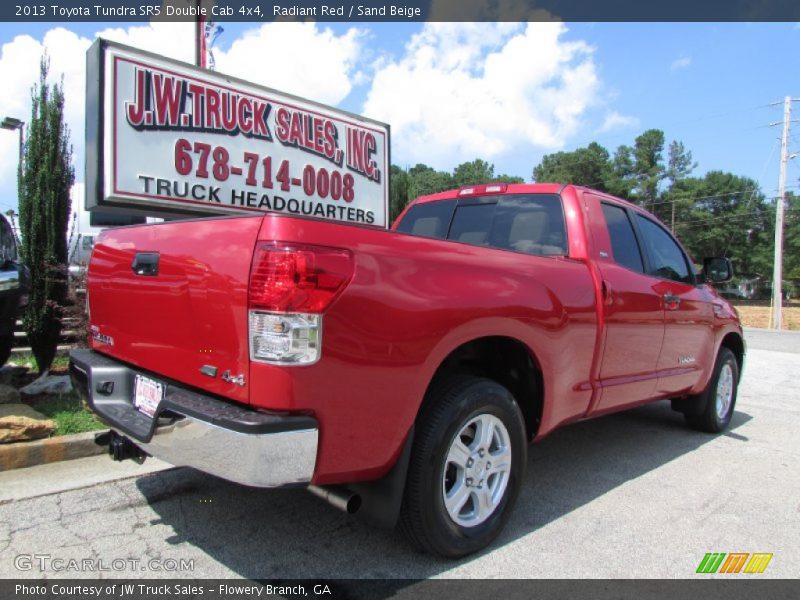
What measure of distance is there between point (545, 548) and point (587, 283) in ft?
5.05

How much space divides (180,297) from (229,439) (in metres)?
0.72

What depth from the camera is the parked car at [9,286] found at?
16.9 feet

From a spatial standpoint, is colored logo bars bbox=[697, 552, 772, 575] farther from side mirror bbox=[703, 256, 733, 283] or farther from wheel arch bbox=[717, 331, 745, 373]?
side mirror bbox=[703, 256, 733, 283]

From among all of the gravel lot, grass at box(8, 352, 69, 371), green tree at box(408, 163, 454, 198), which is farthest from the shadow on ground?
green tree at box(408, 163, 454, 198)

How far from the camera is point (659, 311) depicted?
417 cm

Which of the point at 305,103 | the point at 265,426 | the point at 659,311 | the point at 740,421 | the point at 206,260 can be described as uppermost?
the point at 305,103

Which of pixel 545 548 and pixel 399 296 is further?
pixel 545 548

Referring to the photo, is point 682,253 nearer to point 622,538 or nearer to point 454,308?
point 622,538

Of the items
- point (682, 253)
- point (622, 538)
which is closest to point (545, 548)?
point (622, 538)

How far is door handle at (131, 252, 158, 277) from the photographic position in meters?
2.64

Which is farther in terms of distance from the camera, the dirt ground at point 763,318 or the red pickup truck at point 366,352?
the dirt ground at point 763,318

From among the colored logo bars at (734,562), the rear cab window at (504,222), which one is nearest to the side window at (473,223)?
the rear cab window at (504,222)

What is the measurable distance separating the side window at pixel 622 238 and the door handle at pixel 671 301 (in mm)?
314

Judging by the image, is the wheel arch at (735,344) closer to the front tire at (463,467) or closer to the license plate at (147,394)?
Answer: the front tire at (463,467)
